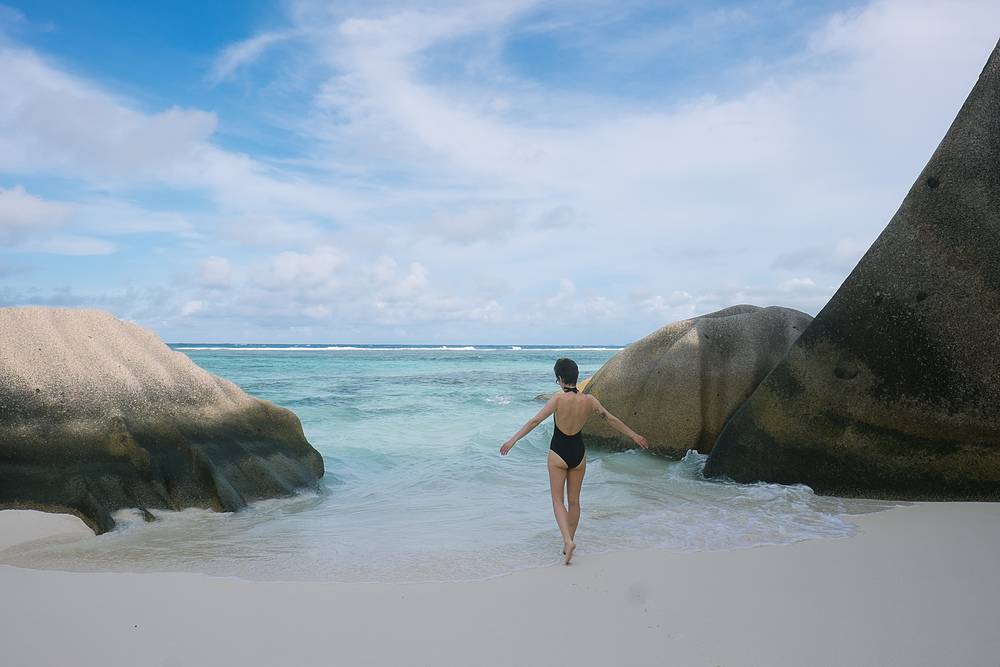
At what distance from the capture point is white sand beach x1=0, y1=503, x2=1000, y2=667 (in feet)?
9.13

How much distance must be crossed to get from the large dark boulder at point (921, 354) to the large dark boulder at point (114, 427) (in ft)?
17.3

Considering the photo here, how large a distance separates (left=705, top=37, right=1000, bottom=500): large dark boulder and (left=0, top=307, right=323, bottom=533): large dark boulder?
5.26 meters

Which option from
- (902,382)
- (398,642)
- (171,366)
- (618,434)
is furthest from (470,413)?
(398,642)

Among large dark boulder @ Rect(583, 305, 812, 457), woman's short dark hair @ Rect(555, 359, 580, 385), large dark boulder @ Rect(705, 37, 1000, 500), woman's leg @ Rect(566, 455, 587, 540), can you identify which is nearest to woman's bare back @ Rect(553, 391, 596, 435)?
woman's short dark hair @ Rect(555, 359, 580, 385)

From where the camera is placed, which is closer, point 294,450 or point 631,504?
point 631,504

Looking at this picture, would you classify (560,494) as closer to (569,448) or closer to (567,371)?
(569,448)

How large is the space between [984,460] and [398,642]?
5.11 metres

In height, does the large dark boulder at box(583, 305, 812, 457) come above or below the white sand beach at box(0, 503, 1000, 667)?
above

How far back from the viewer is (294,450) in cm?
692

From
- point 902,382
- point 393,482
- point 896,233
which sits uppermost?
point 896,233

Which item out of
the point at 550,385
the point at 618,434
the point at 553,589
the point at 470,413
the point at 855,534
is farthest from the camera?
the point at 550,385

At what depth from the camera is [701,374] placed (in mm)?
7625

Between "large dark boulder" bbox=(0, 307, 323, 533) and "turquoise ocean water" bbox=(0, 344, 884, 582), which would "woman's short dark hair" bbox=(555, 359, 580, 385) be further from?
"large dark boulder" bbox=(0, 307, 323, 533)

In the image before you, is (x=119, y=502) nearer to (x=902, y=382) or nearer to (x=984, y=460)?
(x=902, y=382)
